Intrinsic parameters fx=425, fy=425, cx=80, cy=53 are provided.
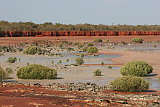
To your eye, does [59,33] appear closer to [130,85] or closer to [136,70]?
[136,70]

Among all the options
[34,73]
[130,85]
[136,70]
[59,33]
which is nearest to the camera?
[130,85]

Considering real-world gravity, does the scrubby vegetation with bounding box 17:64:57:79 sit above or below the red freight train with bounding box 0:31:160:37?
below

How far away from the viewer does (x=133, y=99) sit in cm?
1748

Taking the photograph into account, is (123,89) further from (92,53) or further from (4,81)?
(92,53)

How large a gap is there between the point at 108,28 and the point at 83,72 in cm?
10232

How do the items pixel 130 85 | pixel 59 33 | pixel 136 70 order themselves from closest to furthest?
pixel 130 85 → pixel 136 70 → pixel 59 33

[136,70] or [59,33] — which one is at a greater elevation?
[59,33]

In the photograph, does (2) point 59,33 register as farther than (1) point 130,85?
Yes

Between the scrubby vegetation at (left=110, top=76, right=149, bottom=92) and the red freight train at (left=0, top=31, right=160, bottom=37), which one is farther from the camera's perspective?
the red freight train at (left=0, top=31, right=160, bottom=37)

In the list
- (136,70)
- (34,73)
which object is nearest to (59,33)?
(136,70)

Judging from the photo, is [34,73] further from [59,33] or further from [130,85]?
[59,33]

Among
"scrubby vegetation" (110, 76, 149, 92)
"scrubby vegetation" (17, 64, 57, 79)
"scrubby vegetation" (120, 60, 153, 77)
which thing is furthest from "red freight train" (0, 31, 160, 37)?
"scrubby vegetation" (110, 76, 149, 92)

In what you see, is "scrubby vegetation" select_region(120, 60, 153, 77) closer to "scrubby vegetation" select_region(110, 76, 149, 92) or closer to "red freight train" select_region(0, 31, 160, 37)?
"scrubby vegetation" select_region(110, 76, 149, 92)

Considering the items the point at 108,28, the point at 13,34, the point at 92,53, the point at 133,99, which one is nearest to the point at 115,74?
the point at 133,99
